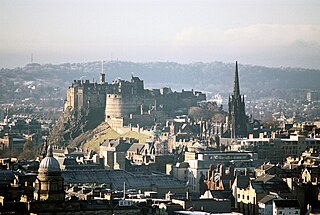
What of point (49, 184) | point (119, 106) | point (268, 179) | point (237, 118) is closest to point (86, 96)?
point (119, 106)

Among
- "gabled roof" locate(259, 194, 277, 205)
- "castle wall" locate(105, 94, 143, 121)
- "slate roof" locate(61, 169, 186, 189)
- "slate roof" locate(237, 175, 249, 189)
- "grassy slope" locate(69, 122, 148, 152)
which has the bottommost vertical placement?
"grassy slope" locate(69, 122, 148, 152)

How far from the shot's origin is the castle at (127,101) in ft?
429

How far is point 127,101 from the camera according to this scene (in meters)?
134

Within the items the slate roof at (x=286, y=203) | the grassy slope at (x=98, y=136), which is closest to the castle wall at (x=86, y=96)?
the grassy slope at (x=98, y=136)

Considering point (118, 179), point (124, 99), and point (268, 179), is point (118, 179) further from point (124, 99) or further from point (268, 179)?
point (124, 99)

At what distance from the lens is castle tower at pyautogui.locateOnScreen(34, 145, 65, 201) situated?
176ft

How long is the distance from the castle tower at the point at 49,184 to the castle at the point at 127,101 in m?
72.0

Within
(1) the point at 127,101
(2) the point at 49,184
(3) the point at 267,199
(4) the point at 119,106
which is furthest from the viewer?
(1) the point at 127,101

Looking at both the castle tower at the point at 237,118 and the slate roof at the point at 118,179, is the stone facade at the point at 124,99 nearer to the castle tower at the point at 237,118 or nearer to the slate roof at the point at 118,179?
the castle tower at the point at 237,118

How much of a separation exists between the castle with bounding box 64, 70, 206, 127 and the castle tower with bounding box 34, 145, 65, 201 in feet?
236

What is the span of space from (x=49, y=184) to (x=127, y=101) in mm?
79900

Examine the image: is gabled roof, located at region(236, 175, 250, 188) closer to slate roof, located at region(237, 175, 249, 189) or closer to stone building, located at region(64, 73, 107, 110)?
slate roof, located at region(237, 175, 249, 189)

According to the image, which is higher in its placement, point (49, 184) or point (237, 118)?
point (49, 184)

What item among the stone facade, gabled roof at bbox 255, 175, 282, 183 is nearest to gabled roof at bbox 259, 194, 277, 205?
gabled roof at bbox 255, 175, 282, 183
